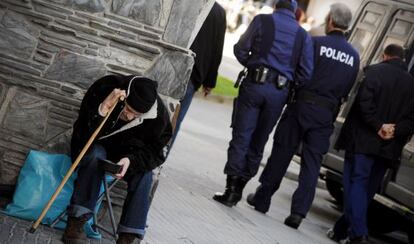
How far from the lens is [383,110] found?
374 inches

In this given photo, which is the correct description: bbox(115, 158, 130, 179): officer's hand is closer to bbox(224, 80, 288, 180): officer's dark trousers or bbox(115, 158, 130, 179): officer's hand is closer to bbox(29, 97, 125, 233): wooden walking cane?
bbox(29, 97, 125, 233): wooden walking cane

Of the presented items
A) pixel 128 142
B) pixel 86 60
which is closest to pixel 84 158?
pixel 128 142

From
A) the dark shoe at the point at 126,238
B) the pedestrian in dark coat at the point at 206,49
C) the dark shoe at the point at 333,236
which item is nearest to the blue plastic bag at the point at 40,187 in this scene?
the dark shoe at the point at 126,238

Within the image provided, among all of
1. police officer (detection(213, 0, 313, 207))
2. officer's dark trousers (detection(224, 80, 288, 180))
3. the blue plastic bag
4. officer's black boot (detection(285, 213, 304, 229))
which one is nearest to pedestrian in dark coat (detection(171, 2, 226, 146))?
police officer (detection(213, 0, 313, 207))

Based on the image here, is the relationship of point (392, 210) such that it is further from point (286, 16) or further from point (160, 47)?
point (160, 47)

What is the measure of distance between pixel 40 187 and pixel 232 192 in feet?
10.2

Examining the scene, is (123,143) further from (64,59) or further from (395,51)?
(395,51)

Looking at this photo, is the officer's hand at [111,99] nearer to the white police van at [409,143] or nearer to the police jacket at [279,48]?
the police jacket at [279,48]

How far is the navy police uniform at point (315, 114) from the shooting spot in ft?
31.2

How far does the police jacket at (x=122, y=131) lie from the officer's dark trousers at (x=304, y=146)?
311 centimetres

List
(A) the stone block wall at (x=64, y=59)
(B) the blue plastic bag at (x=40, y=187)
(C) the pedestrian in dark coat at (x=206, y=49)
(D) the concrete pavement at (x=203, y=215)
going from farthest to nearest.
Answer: (C) the pedestrian in dark coat at (x=206, y=49) < (D) the concrete pavement at (x=203, y=215) < (A) the stone block wall at (x=64, y=59) < (B) the blue plastic bag at (x=40, y=187)

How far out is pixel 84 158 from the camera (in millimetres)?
6461

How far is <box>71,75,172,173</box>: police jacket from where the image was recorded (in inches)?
254

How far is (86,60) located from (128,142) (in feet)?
2.91
